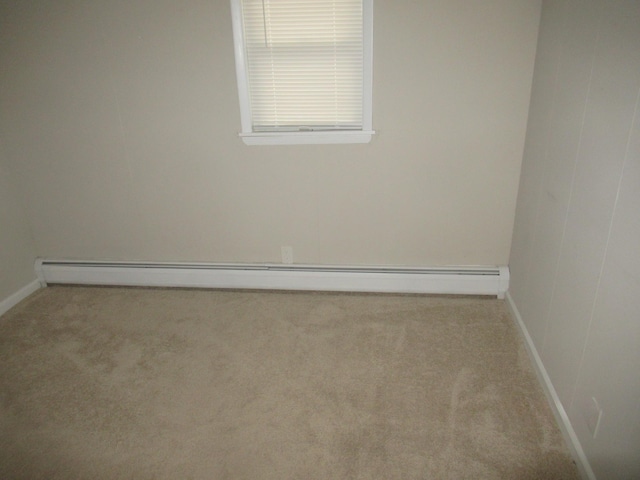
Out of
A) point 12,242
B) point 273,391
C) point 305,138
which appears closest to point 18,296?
point 12,242

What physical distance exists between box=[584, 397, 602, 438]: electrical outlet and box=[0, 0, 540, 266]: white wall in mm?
1315

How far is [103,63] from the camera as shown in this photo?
8.15ft

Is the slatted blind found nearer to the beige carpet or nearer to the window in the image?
the window

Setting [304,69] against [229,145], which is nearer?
[304,69]

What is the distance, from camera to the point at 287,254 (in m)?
2.84

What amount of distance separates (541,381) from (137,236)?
2625 millimetres

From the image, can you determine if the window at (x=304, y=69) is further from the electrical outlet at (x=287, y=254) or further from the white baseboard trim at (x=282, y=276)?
the white baseboard trim at (x=282, y=276)

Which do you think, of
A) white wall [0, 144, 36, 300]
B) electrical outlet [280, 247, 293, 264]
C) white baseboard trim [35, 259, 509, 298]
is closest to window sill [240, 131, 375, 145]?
electrical outlet [280, 247, 293, 264]

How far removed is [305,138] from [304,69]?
391 mm

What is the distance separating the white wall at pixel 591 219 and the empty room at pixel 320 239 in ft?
0.04

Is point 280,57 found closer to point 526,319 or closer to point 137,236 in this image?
point 137,236

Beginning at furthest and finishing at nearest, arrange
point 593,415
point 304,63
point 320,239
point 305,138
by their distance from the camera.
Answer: point 320,239, point 305,138, point 304,63, point 593,415

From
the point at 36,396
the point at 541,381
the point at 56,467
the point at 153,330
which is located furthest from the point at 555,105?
the point at 36,396

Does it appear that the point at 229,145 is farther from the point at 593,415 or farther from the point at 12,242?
the point at 593,415
